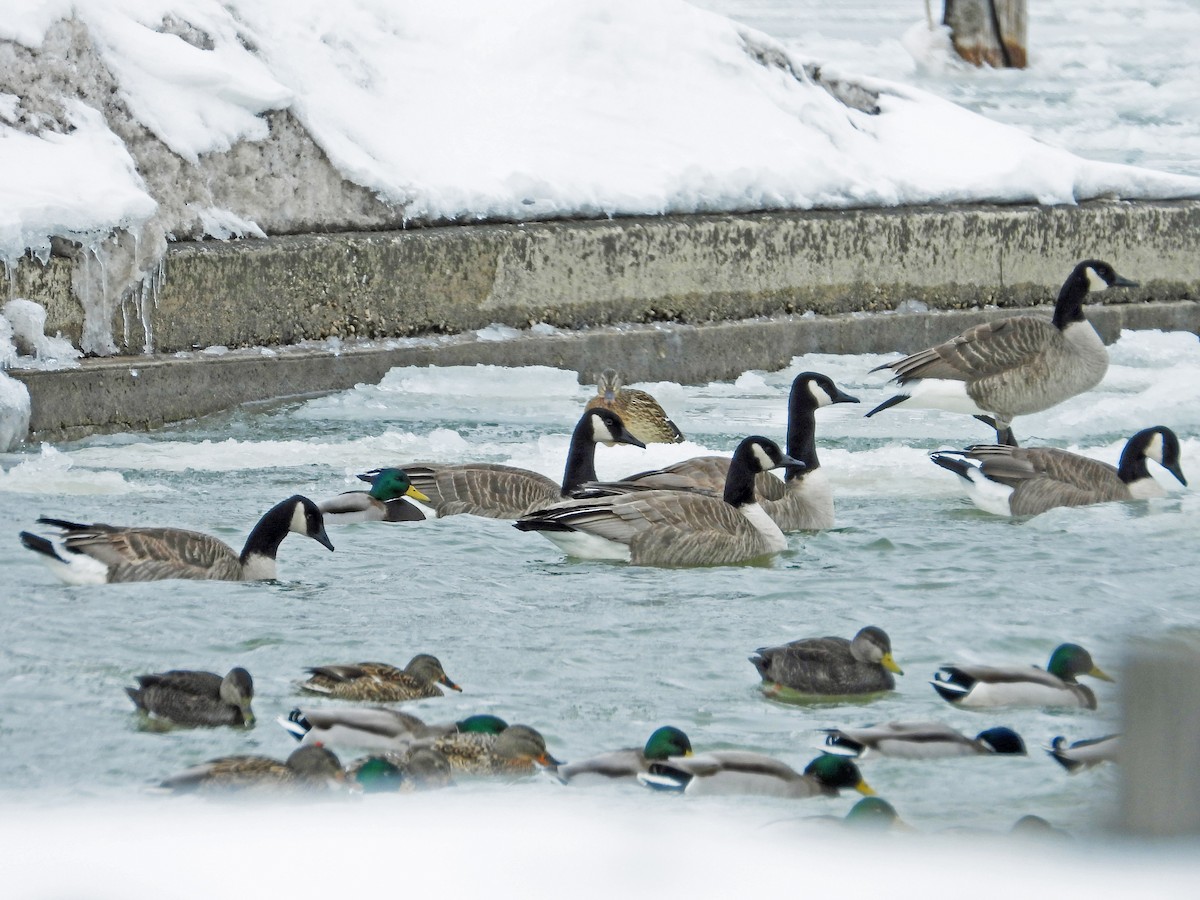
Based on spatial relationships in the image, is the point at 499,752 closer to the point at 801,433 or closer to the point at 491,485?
the point at 491,485

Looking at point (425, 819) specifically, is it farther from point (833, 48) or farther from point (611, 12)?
point (833, 48)

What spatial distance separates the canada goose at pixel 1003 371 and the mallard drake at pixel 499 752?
5.45 meters

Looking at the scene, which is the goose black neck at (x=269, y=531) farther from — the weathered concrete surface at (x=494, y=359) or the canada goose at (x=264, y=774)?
the weathered concrete surface at (x=494, y=359)

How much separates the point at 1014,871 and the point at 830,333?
9.62 m

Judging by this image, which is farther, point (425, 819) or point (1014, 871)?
point (425, 819)

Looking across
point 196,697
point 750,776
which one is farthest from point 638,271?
point 750,776

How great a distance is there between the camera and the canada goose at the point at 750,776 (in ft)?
16.3

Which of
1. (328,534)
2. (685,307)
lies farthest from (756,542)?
(685,307)

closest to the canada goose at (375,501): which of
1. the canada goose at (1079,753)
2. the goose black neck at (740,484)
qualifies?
the goose black neck at (740,484)

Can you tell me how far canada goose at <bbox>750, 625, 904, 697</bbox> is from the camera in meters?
5.95

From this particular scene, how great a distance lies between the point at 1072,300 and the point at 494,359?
350 cm

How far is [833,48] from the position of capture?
29.0m

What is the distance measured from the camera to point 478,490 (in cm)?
848

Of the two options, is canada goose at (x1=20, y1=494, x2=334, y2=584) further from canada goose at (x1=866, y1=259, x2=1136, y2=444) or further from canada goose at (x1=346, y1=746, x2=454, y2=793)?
canada goose at (x1=866, y1=259, x2=1136, y2=444)
